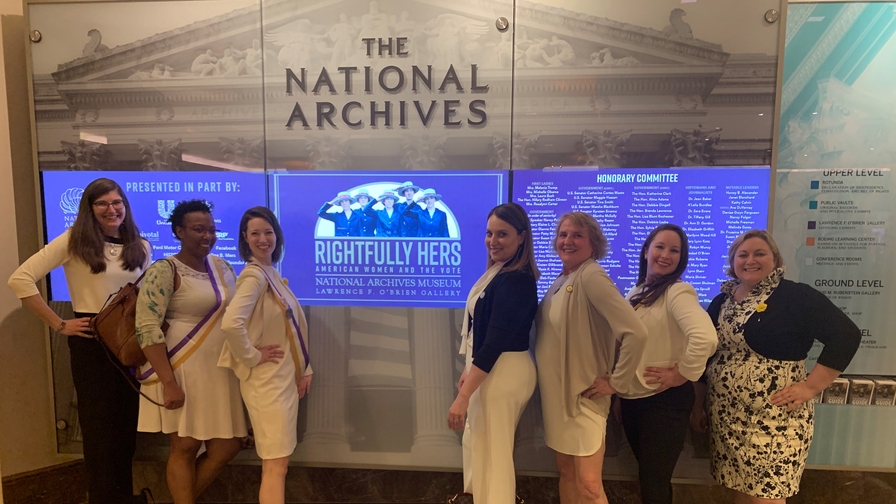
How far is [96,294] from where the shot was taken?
2438 millimetres

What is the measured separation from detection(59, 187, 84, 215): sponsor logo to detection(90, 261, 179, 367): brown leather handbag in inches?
37.5

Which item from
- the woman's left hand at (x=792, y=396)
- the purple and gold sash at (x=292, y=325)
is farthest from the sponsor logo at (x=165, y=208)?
the woman's left hand at (x=792, y=396)

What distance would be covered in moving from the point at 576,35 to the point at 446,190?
1154 millimetres

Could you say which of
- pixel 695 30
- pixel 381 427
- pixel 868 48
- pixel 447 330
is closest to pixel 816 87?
pixel 868 48

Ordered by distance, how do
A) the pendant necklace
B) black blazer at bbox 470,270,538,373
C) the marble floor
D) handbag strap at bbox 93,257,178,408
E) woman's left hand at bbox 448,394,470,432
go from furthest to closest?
the marble floor, the pendant necklace, handbag strap at bbox 93,257,178,408, woman's left hand at bbox 448,394,470,432, black blazer at bbox 470,270,538,373

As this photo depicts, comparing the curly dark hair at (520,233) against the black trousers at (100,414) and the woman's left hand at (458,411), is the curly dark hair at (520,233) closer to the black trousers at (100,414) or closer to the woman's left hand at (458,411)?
the woman's left hand at (458,411)

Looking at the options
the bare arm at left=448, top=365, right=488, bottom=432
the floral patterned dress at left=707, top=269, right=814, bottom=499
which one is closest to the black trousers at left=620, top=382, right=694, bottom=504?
the floral patterned dress at left=707, top=269, right=814, bottom=499

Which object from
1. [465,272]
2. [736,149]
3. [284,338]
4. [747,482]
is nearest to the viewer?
[747,482]

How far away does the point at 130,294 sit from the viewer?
230 cm

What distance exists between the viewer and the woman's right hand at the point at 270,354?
2264mm

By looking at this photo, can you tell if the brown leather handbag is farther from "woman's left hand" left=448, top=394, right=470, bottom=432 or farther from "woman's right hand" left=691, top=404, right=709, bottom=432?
"woman's right hand" left=691, top=404, right=709, bottom=432

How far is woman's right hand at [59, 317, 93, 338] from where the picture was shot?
2.41 metres

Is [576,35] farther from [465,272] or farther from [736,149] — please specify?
[465,272]

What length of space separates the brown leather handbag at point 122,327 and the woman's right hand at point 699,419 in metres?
2.91
